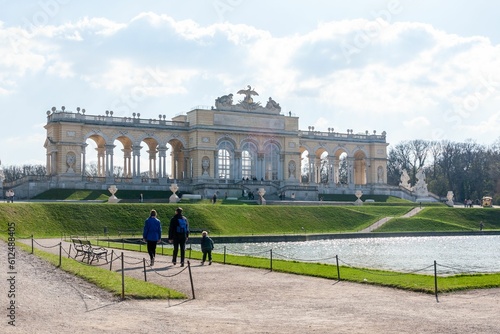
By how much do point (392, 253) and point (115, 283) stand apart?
2158 centimetres

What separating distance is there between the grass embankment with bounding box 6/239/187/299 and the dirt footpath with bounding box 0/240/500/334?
1.16 ft

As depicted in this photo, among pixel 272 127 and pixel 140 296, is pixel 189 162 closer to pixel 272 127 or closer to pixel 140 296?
pixel 272 127

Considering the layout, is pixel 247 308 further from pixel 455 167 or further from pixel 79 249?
pixel 455 167

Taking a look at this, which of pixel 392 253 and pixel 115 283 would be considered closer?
pixel 115 283

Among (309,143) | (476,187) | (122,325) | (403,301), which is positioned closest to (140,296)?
(122,325)

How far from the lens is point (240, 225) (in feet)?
176

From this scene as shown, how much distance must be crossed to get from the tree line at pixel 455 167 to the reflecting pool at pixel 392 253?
5527 centimetres

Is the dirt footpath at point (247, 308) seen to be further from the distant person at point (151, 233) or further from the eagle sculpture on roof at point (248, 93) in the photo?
the eagle sculpture on roof at point (248, 93)

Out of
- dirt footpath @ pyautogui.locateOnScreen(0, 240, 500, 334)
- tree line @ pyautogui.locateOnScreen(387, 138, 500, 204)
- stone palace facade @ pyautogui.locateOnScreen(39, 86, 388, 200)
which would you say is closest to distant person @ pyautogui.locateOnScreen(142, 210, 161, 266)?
dirt footpath @ pyautogui.locateOnScreen(0, 240, 500, 334)

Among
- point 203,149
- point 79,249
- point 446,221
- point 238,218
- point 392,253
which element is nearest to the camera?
point 79,249

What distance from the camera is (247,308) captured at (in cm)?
1612

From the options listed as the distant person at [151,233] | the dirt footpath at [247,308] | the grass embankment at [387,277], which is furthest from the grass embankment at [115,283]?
the grass embankment at [387,277]

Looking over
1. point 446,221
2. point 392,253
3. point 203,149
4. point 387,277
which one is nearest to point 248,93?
point 203,149

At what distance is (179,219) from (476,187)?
284 ft
